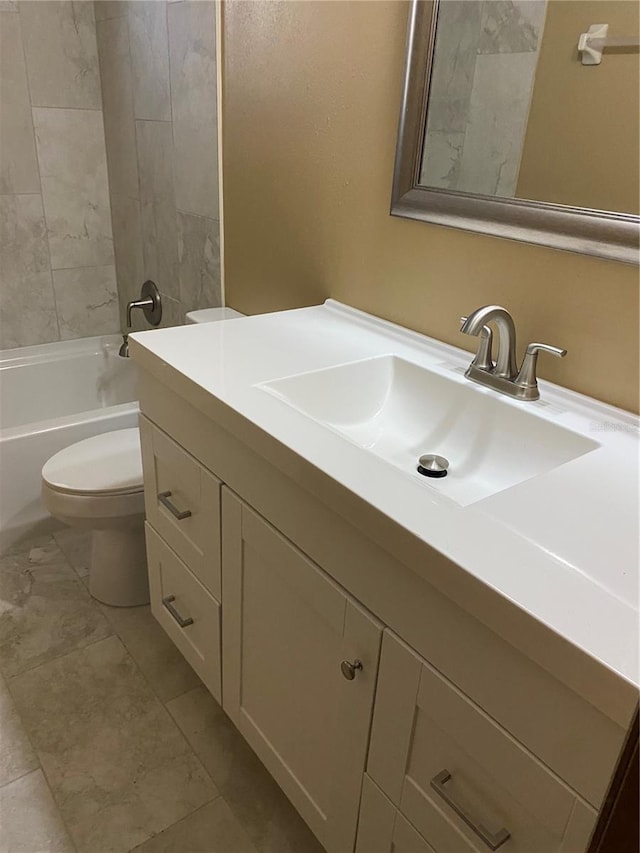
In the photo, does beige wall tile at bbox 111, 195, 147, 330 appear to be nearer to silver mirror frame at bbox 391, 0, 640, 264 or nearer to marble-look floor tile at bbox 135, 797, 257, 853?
silver mirror frame at bbox 391, 0, 640, 264

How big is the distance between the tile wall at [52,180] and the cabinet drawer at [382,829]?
2.27 m

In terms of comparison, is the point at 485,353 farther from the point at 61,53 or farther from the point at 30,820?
the point at 61,53

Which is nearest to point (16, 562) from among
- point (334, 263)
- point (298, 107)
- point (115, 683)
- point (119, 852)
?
point (115, 683)

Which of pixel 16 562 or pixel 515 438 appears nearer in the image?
pixel 515 438

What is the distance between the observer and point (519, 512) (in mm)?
806

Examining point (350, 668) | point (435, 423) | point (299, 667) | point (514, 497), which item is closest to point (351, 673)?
point (350, 668)

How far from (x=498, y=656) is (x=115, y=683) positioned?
1257 mm

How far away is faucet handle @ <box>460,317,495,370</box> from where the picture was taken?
1.17 meters

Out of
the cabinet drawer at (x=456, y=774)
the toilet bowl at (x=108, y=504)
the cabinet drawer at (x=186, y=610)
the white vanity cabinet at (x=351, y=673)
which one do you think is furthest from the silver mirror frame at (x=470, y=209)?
the toilet bowl at (x=108, y=504)

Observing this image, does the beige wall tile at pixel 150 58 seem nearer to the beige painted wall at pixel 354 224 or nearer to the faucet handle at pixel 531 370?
the beige painted wall at pixel 354 224

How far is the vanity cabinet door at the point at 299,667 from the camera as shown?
3.17ft

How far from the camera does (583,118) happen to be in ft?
3.40

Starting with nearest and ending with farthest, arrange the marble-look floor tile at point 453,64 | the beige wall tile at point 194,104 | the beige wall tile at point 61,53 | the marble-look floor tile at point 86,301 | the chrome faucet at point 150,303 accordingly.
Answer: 1. the marble-look floor tile at point 453,64
2. the beige wall tile at point 194,104
3. the beige wall tile at point 61,53
4. the chrome faucet at point 150,303
5. the marble-look floor tile at point 86,301

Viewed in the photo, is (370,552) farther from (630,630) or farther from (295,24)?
(295,24)
